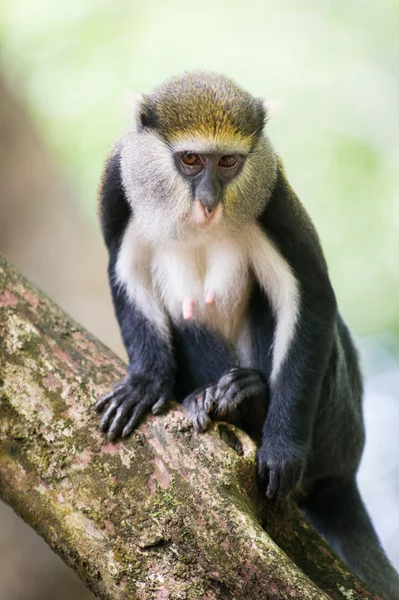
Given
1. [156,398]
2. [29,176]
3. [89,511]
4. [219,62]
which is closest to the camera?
[89,511]

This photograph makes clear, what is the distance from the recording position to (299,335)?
3.26 m

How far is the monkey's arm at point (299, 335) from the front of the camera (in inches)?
126

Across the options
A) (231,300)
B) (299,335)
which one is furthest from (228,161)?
(299,335)

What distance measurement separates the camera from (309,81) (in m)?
8.00

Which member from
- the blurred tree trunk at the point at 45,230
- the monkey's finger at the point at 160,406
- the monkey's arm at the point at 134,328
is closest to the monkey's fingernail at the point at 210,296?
the monkey's arm at the point at 134,328

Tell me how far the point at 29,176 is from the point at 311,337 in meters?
4.39

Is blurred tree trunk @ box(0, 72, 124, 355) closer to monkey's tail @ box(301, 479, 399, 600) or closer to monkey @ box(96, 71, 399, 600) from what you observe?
monkey @ box(96, 71, 399, 600)

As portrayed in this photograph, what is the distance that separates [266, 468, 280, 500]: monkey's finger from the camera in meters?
3.02

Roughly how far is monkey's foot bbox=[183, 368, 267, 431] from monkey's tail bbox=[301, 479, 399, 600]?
0.94 metres

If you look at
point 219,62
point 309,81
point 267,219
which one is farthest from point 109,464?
point 309,81

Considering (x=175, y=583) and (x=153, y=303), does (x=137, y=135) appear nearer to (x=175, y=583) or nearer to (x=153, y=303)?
(x=153, y=303)

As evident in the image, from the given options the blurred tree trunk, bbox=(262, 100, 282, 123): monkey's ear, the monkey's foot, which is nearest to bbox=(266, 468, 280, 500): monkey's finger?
the monkey's foot

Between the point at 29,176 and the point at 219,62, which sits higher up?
the point at 219,62

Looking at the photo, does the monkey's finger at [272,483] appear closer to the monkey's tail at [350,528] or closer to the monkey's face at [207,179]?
the monkey's tail at [350,528]
